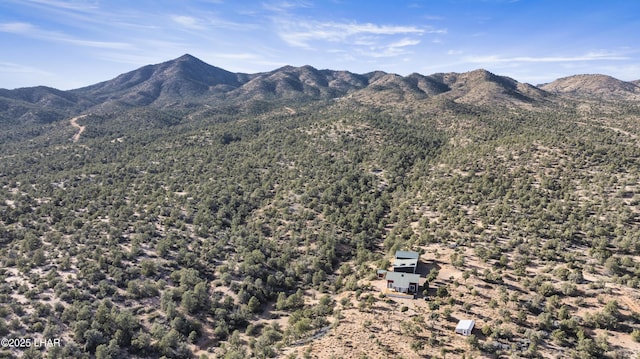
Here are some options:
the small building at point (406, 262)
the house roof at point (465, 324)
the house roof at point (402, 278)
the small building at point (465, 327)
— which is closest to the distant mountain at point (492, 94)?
the small building at point (406, 262)

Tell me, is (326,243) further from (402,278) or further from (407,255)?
(402,278)

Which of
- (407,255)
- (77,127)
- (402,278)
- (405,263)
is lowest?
(402,278)

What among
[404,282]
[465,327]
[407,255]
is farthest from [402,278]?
[465,327]

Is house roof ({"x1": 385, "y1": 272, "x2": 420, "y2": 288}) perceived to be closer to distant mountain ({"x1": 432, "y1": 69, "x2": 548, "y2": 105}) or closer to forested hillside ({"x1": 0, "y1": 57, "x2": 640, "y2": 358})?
forested hillside ({"x1": 0, "y1": 57, "x2": 640, "y2": 358})

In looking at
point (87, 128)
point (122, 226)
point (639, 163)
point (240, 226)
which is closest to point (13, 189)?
point (122, 226)

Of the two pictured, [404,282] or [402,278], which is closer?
[404,282]

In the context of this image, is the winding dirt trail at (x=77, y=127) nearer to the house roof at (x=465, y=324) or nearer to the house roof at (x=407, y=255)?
the house roof at (x=407, y=255)
